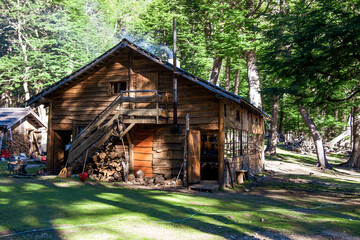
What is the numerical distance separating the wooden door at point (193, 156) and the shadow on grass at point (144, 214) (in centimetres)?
375

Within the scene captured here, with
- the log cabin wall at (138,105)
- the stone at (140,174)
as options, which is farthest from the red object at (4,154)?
the stone at (140,174)

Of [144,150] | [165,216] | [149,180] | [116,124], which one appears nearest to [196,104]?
[144,150]

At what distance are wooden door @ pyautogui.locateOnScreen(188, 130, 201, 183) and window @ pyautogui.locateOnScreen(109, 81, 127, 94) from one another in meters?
5.63

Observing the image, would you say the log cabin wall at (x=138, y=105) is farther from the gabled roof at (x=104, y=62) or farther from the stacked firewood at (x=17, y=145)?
the stacked firewood at (x=17, y=145)

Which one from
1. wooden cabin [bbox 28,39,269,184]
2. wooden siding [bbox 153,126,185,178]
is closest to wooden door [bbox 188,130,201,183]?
wooden cabin [bbox 28,39,269,184]

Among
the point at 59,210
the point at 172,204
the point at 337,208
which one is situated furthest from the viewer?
the point at 337,208

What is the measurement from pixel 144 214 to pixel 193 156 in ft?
22.4

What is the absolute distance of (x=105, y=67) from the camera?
17.5 meters

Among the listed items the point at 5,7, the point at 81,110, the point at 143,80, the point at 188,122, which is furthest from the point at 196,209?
the point at 5,7

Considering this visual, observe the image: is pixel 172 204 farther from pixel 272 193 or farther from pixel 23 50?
pixel 23 50

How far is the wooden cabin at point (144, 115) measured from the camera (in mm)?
14680

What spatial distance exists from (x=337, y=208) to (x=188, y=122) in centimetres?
749

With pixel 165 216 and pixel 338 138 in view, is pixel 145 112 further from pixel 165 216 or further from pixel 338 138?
pixel 338 138

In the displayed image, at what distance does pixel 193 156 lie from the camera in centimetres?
1450
